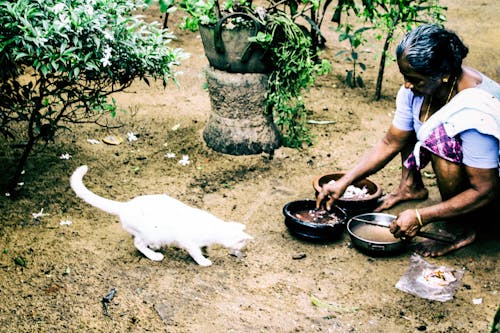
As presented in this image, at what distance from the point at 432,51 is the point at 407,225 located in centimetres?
94

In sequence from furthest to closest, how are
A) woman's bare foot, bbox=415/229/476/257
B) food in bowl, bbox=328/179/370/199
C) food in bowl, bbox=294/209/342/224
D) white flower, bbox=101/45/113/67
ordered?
food in bowl, bbox=328/179/370/199
food in bowl, bbox=294/209/342/224
woman's bare foot, bbox=415/229/476/257
white flower, bbox=101/45/113/67

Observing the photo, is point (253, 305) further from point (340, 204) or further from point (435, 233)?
point (435, 233)

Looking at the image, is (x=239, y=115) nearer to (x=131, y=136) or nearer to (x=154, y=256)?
(x=131, y=136)

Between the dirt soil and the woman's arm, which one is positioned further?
the woman's arm

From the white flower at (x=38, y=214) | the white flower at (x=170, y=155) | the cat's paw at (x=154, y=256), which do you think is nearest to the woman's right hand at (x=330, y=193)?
the cat's paw at (x=154, y=256)

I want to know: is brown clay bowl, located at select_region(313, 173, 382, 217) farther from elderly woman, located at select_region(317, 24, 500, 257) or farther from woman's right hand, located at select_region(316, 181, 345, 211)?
elderly woman, located at select_region(317, 24, 500, 257)

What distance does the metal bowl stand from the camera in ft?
10.3

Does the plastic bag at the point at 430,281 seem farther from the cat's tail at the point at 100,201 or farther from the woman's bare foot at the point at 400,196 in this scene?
the cat's tail at the point at 100,201

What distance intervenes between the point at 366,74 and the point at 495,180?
3414 millimetres

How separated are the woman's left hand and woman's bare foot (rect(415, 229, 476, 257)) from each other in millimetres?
280

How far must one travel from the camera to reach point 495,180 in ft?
9.41

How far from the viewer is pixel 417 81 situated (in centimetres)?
285

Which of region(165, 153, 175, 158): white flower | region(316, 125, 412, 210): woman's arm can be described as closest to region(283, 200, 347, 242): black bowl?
region(316, 125, 412, 210): woman's arm

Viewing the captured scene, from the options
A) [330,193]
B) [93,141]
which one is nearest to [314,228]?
[330,193]
